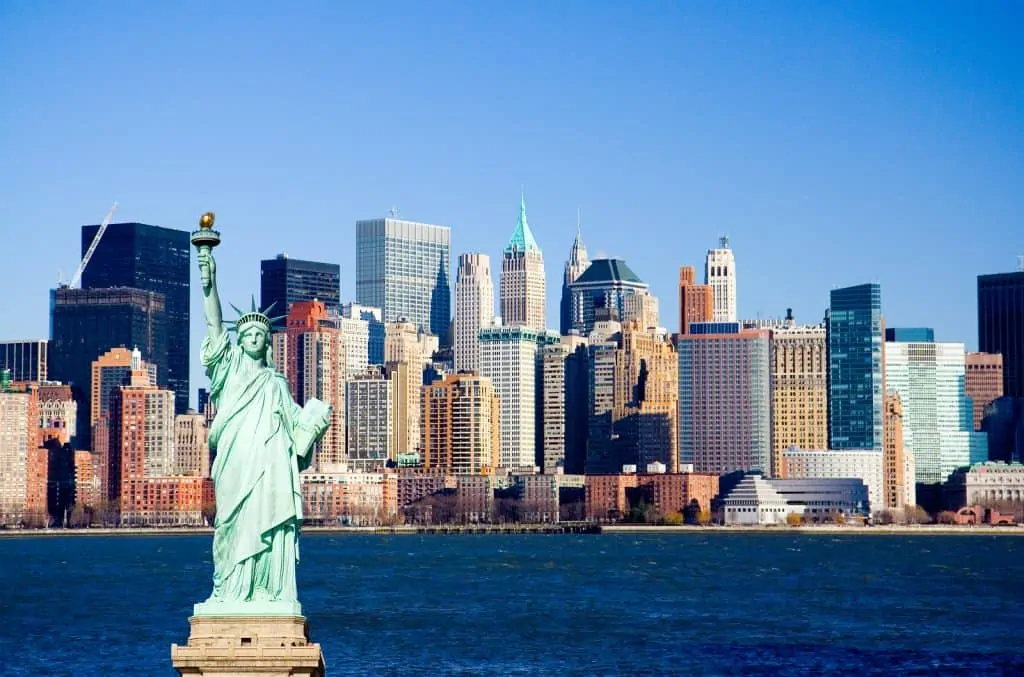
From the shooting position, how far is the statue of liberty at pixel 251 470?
838 inches

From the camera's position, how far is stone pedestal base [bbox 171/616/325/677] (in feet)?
67.9

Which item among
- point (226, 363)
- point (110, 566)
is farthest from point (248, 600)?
point (110, 566)

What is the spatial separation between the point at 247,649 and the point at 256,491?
158cm

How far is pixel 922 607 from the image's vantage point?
81.1 metres

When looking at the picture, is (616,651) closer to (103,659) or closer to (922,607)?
(103,659)

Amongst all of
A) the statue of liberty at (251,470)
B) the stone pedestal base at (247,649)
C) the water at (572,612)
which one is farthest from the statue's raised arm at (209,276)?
the water at (572,612)

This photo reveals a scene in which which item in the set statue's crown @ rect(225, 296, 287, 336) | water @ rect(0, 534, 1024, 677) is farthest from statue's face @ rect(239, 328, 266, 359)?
water @ rect(0, 534, 1024, 677)

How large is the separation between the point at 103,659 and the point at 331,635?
978 cm

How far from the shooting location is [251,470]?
2139 cm

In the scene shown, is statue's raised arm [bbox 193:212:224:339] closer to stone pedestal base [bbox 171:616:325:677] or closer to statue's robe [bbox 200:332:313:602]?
statue's robe [bbox 200:332:313:602]

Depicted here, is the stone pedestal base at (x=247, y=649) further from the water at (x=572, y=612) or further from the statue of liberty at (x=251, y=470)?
the water at (x=572, y=612)

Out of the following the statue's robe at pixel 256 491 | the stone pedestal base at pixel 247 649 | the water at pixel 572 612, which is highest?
the statue's robe at pixel 256 491

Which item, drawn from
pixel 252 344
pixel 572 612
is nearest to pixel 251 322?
pixel 252 344

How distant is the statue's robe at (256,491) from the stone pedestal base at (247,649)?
29cm
